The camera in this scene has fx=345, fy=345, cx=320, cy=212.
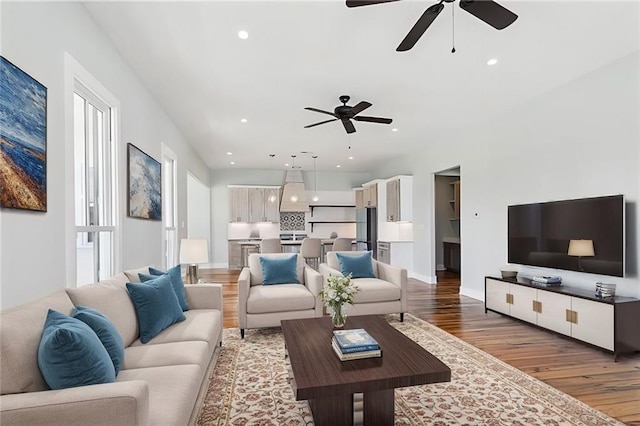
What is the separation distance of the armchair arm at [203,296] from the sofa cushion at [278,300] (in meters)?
0.47

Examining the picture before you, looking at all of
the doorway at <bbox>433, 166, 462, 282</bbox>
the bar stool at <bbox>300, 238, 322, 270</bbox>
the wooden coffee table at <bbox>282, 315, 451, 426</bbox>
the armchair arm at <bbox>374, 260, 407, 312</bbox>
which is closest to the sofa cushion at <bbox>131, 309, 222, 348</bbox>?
the wooden coffee table at <bbox>282, 315, 451, 426</bbox>

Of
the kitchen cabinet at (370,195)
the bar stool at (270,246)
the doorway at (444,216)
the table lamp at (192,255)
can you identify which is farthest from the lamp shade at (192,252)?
the doorway at (444,216)

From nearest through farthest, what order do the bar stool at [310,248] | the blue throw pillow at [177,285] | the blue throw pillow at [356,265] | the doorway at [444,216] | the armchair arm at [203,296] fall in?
the blue throw pillow at [177,285] < the armchair arm at [203,296] < the blue throw pillow at [356,265] < the bar stool at [310,248] < the doorway at [444,216]

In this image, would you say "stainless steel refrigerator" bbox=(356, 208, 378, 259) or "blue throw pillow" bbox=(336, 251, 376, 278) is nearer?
"blue throw pillow" bbox=(336, 251, 376, 278)

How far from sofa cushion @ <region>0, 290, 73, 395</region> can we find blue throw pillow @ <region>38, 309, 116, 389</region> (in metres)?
0.03

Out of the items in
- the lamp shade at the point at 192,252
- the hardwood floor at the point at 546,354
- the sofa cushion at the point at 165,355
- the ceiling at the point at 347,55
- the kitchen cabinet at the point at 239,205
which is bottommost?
the hardwood floor at the point at 546,354

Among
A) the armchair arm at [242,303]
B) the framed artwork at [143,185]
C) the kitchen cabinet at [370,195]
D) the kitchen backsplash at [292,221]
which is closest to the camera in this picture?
the framed artwork at [143,185]

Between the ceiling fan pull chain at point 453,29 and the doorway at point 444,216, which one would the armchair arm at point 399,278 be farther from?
the doorway at point 444,216

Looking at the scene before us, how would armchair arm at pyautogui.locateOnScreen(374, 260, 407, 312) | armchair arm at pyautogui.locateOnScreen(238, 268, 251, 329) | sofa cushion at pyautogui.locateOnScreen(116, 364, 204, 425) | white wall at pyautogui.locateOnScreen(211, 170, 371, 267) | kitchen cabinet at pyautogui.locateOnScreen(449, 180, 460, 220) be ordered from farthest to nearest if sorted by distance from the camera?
white wall at pyautogui.locateOnScreen(211, 170, 371, 267) < kitchen cabinet at pyautogui.locateOnScreen(449, 180, 460, 220) < armchair arm at pyautogui.locateOnScreen(374, 260, 407, 312) < armchair arm at pyautogui.locateOnScreen(238, 268, 251, 329) < sofa cushion at pyautogui.locateOnScreen(116, 364, 204, 425)

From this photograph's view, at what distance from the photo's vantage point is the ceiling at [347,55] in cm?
263

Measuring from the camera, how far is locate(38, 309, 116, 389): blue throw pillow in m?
1.39

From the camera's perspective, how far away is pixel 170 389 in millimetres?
1672

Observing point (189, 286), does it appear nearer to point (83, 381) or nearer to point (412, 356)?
point (83, 381)

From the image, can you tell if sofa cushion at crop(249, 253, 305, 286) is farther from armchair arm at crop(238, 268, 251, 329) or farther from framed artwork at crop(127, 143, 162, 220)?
framed artwork at crop(127, 143, 162, 220)
